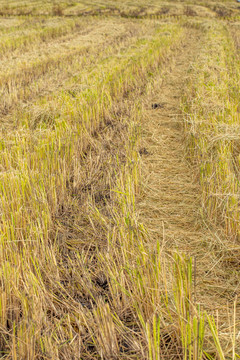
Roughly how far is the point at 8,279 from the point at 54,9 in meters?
21.8

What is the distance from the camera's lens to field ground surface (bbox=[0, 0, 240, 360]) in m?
1.36

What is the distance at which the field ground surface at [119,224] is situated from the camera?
1364mm

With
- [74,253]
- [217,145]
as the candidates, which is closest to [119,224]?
[74,253]

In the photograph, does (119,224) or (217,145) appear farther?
(217,145)

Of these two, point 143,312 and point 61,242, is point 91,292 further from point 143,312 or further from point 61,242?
point 61,242

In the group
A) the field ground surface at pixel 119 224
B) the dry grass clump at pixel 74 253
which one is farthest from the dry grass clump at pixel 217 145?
the dry grass clump at pixel 74 253

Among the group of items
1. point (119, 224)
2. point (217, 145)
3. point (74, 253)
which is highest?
point (217, 145)

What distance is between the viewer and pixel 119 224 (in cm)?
197

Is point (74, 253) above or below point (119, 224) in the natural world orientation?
below

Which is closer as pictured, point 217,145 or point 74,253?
point 74,253

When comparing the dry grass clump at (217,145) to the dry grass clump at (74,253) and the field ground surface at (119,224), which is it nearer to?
the field ground surface at (119,224)

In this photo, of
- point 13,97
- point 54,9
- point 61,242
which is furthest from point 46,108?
point 54,9

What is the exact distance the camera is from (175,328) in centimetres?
140

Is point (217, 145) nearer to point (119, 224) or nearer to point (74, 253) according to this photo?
point (119, 224)
